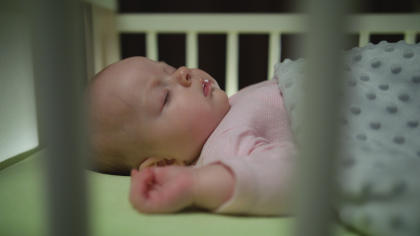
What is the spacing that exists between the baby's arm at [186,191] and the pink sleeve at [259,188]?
0.04ft

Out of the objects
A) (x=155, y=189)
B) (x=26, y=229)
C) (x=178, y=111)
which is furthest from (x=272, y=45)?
(x=26, y=229)

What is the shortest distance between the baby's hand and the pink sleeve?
0.05 metres

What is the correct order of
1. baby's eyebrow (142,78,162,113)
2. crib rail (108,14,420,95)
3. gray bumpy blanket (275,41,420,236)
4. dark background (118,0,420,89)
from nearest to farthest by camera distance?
gray bumpy blanket (275,41,420,236)
baby's eyebrow (142,78,162,113)
crib rail (108,14,420,95)
dark background (118,0,420,89)

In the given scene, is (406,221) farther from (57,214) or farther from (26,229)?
(26,229)

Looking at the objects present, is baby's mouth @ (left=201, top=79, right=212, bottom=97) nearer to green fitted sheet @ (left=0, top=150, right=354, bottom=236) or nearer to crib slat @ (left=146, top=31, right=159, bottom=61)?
green fitted sheet @ (left=0, top=150, right=354, bottom=236)

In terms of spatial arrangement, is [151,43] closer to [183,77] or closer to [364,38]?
[183,77]

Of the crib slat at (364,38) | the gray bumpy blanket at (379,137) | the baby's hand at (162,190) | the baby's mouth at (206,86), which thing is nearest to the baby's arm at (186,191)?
the baby's hand at (162,190)

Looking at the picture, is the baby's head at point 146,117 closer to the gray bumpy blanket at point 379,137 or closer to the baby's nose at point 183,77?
the baby's nose at point 183,77

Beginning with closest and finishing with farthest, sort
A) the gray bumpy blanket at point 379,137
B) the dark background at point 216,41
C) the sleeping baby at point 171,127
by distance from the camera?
the gray bumpy blanket at point 379,137 < the sleeping baby at point 171,127 < the dark background at point 216,41

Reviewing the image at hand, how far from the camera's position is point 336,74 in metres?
0.20

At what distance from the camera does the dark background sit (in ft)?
Result: 4.04

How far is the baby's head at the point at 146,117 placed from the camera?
0.55 metres

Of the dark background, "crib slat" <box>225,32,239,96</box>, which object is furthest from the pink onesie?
the dark background

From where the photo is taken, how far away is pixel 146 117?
1.80ft
